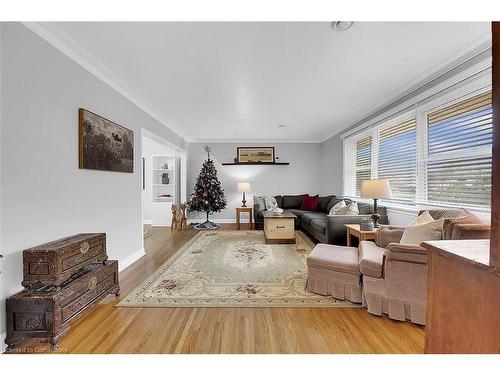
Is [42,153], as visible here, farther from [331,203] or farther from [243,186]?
[331,203]

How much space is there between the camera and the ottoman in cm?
217

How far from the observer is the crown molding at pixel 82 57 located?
1.89m

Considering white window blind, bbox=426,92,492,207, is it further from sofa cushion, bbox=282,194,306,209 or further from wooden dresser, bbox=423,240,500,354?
sofa cushion, bbox=282,194,306,209

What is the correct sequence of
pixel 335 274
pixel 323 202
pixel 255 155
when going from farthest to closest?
pixel 255 155, pixel 323 202, pixel 335 274

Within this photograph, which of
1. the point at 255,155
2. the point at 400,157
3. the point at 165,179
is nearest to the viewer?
the point at 400,157

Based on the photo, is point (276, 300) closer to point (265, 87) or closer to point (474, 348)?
point (474, 348)

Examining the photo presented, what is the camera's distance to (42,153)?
6.20 feet

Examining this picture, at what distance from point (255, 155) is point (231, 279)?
4583mm

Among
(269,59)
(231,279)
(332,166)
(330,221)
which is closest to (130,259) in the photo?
(231,279)

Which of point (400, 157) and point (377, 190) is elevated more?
point (400, 157)

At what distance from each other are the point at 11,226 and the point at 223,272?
6.85 ft

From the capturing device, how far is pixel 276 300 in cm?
225

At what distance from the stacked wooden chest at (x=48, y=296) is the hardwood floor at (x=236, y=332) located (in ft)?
0.46

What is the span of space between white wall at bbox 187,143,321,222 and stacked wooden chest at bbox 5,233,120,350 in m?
4.99
